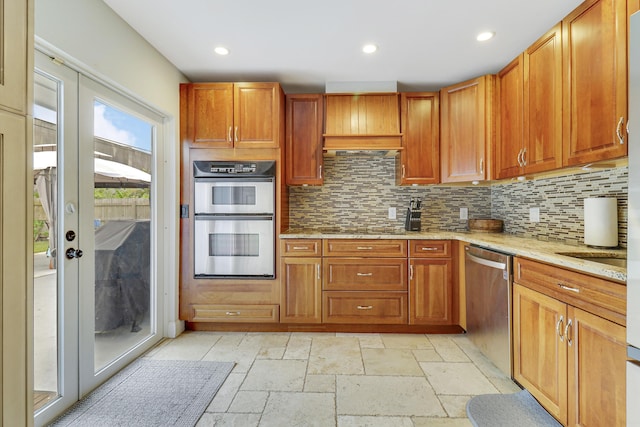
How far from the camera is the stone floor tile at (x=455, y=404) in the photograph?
1.72m

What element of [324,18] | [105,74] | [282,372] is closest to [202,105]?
[105,74]

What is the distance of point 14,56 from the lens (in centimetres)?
89

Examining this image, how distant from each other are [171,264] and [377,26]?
99.4 inches

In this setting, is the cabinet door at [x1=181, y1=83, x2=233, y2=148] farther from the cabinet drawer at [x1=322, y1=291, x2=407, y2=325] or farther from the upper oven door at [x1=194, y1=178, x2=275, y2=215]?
the cabinet drawer at [x1=322, y1=291, x2=407, y2=325]

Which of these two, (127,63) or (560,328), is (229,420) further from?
(127,63)

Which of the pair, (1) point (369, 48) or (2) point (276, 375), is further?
(1) point (369, 48)

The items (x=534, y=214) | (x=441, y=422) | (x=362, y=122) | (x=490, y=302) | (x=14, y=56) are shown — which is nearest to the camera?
(x=14, y=56)

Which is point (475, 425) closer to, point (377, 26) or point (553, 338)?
point (553, 338)

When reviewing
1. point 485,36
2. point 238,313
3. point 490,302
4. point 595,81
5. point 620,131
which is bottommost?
point 238,313

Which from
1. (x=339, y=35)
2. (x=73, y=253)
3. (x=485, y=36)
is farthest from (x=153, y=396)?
(x=485, y=36)

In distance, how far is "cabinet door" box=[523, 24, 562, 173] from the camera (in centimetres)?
197

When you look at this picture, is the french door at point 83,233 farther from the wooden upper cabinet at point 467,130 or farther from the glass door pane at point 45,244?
the wooden upper cabinet at point 467,130

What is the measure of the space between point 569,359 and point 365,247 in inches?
63.0

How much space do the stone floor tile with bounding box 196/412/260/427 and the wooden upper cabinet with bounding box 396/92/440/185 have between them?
236 cm
